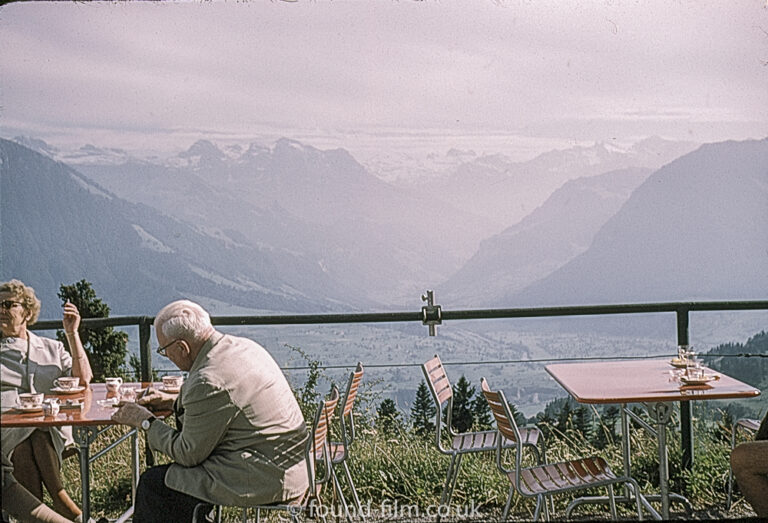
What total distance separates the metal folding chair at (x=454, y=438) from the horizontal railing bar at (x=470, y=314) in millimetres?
506

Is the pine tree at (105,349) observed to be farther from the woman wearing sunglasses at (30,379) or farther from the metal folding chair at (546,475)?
the metal folding chair at (546,475)

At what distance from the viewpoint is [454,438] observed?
4.61 meters

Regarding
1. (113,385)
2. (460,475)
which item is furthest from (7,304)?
(460,475)

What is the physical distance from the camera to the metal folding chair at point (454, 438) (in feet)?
14.3

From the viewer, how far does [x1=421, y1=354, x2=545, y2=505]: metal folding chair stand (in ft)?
14.3

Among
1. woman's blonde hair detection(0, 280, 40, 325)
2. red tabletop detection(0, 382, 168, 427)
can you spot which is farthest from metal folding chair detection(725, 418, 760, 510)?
woman's blonde hair detection(0, 280, 40, 325)

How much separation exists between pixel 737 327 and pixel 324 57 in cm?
550

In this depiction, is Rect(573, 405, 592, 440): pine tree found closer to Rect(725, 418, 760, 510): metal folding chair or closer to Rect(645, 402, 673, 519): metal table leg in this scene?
Rect(725, 418, 760, 510): metal folding chair

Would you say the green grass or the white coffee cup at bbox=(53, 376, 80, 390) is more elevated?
the white coffee cup at bbox=(53, 376, 80, 390)

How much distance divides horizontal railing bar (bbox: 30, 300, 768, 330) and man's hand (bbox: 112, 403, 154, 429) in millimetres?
1438

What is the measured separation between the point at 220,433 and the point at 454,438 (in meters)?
1.62

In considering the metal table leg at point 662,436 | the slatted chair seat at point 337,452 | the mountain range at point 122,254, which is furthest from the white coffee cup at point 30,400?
the mountain range at point 122,254

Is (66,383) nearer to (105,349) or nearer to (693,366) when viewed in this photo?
(105,349)

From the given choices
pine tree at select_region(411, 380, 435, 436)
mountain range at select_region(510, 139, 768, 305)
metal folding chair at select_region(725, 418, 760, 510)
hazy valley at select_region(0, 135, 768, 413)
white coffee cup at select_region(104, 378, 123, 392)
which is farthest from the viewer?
mountain range at select_region(510, 139, 768, 305)
